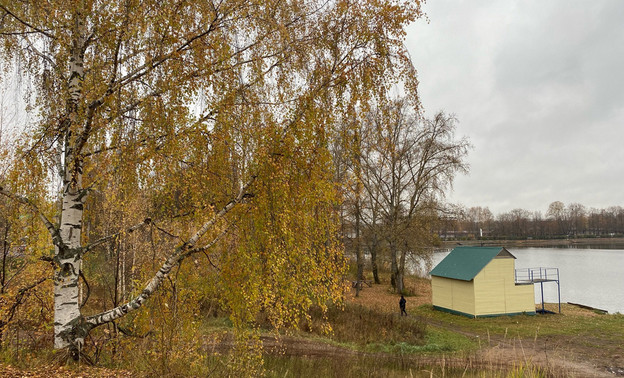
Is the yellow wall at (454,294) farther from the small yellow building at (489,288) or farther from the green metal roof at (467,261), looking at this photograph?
the green metal roof at (467,261)

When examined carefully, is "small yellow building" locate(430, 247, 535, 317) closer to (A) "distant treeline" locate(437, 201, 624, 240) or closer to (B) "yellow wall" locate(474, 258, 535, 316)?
(B) "yellow wall" locate(474, 258, 535, 316)

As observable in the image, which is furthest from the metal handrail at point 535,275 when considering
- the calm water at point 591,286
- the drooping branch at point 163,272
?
the drooping branch at point 163,272

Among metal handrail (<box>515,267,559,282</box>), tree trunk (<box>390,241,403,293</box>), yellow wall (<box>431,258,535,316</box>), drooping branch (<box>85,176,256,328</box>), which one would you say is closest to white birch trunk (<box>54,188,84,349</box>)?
drooping branch (<box>85,176,256,328</box>)

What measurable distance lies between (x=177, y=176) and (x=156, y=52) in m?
1.55

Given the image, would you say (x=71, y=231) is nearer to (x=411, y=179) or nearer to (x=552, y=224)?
(x=411, y=179)

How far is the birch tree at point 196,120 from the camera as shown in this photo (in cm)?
461

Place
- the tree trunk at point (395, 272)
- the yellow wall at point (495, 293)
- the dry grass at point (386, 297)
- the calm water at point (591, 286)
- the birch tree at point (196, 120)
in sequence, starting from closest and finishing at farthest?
the birch tree at point (196, 120) < the yellow wall at point (495, 293) < the dry grass at point (386, 297) < the calm water at point (591, 286) < the tree trunk at point (395, 272)

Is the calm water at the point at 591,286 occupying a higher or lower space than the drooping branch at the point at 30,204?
lower

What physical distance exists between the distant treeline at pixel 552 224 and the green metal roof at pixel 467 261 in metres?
81.0

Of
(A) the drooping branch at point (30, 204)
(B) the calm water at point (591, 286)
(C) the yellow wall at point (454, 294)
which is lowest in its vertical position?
(B) the calm water at point (591, 286)

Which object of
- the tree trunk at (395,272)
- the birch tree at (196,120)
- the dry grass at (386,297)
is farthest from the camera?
the tree trunk at (395,272)

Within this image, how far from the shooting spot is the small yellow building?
17.9 meters

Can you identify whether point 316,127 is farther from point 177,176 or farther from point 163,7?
point 163,7

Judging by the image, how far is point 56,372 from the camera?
185 inches
